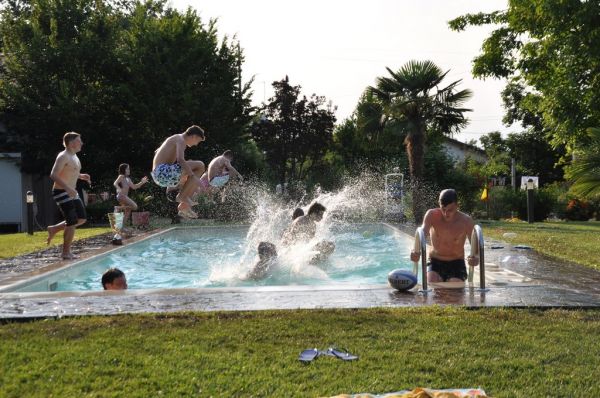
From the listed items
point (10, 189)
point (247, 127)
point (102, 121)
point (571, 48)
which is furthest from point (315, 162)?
point (571, 48)

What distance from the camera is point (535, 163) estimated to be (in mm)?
40406

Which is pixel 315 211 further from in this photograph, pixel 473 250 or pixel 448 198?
pixel 473 250

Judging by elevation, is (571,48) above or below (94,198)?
above

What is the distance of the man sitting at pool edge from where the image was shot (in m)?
6.72

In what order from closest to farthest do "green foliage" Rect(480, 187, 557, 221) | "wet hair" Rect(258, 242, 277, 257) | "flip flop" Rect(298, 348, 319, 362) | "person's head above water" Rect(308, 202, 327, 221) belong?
"flip flop" Rect(298, 348, 319, 362) → "wet hair" Rect(258, 242, 277, 257) → "person's head above water" Rect(308, 202, 327, 221) → "green foliage" Rect(480, 187, 557, 221)

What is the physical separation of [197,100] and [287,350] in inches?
734

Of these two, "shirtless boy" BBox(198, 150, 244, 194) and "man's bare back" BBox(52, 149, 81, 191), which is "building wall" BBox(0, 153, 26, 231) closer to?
"shirtless boy" BBox(198, 150, 244, 194)

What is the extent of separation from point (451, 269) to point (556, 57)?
821cm

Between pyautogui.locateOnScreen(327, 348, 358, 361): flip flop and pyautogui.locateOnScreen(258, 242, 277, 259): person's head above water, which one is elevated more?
pyautogui.locateOnScreen(258, 242, 277, 259): person's head above water

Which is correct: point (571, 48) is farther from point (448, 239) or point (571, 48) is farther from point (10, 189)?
point (10, 189)

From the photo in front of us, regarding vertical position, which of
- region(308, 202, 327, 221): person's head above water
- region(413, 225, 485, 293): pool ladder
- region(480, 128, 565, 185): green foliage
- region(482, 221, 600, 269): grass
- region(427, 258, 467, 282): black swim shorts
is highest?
region(480, 128, 565, 185): green foliage

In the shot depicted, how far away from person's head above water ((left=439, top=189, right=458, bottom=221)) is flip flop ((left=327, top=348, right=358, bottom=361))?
10.3ft

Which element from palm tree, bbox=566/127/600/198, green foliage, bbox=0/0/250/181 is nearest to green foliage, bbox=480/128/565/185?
green foliage, bbox=0/0/250/181

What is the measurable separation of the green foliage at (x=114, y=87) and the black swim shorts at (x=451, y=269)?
16.0 m
